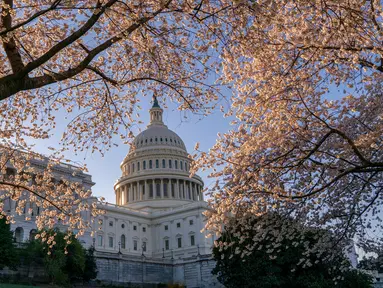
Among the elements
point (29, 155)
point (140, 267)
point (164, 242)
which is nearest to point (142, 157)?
point (164, 242)

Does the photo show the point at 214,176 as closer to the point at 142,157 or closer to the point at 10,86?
the point at 10,86

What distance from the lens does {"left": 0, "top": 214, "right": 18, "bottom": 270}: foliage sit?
1775 inches

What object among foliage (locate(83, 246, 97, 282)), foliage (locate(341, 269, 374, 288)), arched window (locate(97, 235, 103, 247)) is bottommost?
foliage (locate(341, 269, 374, 288))

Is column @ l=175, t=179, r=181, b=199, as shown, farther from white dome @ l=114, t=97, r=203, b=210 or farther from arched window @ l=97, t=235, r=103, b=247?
arched window @ l=97, t=235, r=103, b=247

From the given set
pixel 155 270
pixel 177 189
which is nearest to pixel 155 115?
pixel 177 189

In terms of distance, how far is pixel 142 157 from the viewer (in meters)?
113

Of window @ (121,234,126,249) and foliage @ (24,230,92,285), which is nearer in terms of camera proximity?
foliage @ (24,230,92,285)

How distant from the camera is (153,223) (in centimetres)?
9988

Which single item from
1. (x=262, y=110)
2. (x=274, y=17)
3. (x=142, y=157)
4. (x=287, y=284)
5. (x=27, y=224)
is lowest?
(x=287, y=284)

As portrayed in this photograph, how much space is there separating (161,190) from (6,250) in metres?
63.5

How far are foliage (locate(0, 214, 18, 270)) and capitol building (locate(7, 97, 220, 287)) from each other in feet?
41.5

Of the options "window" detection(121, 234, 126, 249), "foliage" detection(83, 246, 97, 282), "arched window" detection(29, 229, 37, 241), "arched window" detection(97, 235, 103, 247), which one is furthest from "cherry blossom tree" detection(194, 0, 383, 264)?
"window" detection(121, 234, 126, 249)

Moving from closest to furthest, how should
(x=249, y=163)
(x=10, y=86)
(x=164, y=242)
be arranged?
(x=10, y=86), (x=249, y=163), (x=164, y=242)

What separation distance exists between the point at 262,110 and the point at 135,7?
15.2ft
